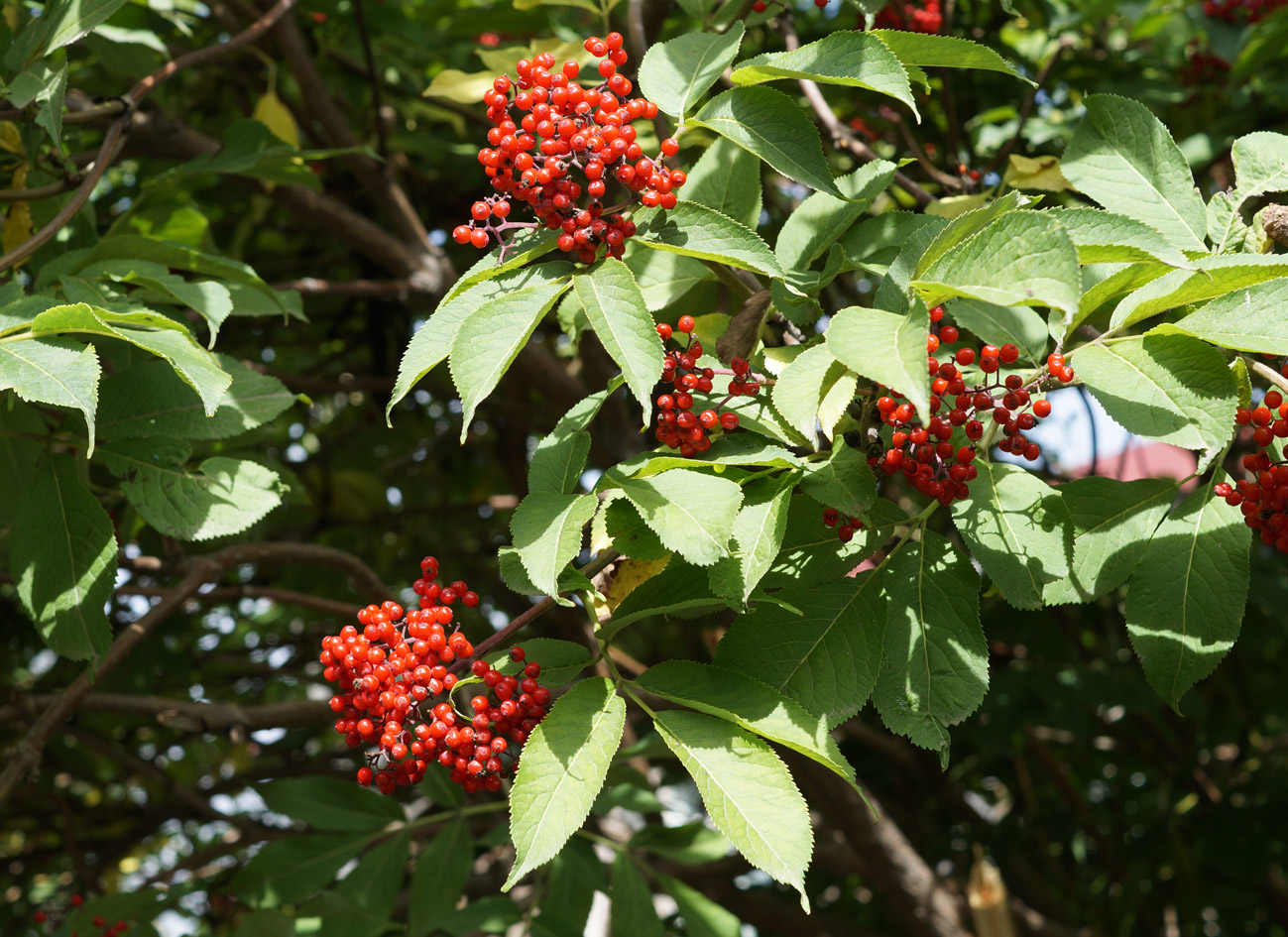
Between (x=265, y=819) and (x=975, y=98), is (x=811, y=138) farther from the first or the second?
(x=265, y=819)

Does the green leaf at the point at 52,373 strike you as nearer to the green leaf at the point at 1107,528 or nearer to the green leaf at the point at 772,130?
the green leaf at the point at 772,130

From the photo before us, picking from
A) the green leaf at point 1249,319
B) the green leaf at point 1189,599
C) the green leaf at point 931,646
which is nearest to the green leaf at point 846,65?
the green leaf at point 1249,319

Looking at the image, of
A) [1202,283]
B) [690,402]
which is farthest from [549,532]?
[1202,283]

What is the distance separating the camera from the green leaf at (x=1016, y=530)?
1.13 m

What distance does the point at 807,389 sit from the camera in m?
1.02

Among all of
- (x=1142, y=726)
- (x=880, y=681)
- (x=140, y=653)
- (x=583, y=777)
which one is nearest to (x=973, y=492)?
(x=880, y=681)

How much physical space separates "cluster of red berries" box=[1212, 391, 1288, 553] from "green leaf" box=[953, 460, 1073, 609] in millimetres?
234

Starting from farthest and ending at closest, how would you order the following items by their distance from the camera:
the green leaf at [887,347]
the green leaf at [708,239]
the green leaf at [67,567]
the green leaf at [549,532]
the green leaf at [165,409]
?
the green leaf at [165,409] < the green leaf at [67,567] < the green leaf at [708,239] < the green leaf at [549,532] < the green leaf at [887,347]

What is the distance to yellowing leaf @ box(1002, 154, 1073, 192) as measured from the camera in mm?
1757

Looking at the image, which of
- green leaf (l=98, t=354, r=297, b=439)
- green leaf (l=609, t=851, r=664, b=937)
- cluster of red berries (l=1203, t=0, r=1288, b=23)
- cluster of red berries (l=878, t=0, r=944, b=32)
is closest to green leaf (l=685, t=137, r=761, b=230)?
green leaf (l=98, t=354, r=297, b=439)

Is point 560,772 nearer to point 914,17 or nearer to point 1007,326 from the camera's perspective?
point 1007,326

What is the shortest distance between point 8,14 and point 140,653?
1.52 metres

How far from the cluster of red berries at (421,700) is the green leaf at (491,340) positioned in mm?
309

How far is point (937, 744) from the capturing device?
1.13 meters
